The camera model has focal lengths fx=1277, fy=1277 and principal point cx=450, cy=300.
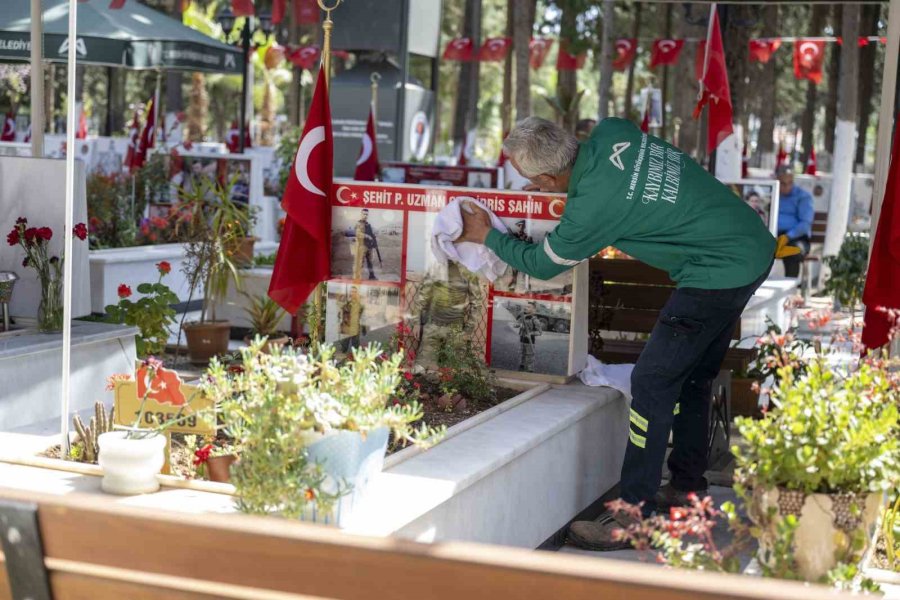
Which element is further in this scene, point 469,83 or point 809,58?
point 469,83

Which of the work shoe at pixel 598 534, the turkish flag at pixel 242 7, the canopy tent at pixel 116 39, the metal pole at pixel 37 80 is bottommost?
the work shoe at pixel 598 534

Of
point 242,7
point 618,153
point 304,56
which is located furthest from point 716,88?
point 304,56

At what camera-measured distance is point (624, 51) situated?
102 ft

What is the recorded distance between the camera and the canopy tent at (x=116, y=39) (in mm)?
9938

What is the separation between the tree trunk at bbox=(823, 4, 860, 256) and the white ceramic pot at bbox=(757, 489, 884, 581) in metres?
17.3

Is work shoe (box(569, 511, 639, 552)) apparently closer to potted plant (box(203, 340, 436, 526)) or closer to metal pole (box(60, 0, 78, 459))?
potted plant (box(203, 340, 436, 526))

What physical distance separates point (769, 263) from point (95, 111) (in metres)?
54.0

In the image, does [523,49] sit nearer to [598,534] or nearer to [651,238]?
[651,238]

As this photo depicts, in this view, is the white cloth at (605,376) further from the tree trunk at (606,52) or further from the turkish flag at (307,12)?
the turkish flag at (307,12)

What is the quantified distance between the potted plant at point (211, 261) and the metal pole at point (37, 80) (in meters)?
2.66

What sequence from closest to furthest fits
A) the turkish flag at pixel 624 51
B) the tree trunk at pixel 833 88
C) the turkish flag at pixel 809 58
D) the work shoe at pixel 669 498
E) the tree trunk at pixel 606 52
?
the work shoe at pixel 669 498
the tree trunk at pixel 606 52
the turkish flag at pixel 809 58
the turkish flag at pixel 624 51
the tree trunk at pixel 833 88

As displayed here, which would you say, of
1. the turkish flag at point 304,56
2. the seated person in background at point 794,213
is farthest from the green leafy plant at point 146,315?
the turkish flag at point 304,56

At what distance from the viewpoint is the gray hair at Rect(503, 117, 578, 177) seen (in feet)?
17.0

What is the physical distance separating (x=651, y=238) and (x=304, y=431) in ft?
7.47
